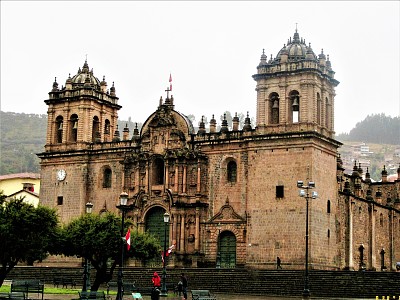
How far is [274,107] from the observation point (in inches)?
1982

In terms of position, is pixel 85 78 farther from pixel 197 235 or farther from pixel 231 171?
pixel 197 235

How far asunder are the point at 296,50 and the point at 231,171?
9.40m

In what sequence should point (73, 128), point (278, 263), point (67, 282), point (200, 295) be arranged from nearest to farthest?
point (200, 295)
point (67, 282)
point (278, 263)
point (73, 128)

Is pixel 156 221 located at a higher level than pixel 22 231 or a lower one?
higher

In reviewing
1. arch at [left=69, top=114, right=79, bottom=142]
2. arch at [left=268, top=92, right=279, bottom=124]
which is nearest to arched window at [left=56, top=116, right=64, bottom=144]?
arch at [left=69, top=114, right=79, bottom=142]

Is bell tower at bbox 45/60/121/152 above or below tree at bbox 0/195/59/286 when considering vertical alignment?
above

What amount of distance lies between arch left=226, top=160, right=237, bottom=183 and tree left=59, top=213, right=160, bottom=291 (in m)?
12.8

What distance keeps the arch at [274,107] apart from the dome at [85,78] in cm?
1572

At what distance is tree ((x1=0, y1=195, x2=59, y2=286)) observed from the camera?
1313 inches

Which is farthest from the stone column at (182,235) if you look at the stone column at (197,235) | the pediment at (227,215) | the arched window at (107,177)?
the arched window at (107,177)

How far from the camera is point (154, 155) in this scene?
53.3 m

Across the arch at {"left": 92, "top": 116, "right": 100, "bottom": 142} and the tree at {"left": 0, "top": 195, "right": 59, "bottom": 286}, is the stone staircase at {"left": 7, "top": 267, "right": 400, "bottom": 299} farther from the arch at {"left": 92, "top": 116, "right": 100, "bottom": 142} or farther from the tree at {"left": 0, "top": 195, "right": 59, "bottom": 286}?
the arch at {"left": 92, "top": 116, "right": 100, "bottom": 142}

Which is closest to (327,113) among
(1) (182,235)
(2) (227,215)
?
(2) (227,215)

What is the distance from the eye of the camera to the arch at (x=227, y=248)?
49562mm
